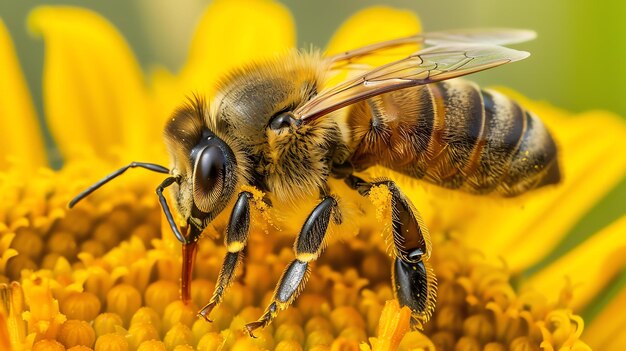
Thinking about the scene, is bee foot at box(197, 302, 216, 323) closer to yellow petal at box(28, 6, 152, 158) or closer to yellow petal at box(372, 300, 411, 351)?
yellow petal at box(372, 300, 411, 351)

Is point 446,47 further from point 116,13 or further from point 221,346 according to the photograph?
point 116,13

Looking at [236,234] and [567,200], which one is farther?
[567,200]

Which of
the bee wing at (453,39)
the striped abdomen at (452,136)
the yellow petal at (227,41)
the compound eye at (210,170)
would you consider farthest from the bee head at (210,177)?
the yellow petal at (227,41)

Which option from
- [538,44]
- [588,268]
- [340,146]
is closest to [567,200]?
[588,268]

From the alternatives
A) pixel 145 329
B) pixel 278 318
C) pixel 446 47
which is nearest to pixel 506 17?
pixel 446 47

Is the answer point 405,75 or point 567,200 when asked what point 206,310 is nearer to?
point 405,75

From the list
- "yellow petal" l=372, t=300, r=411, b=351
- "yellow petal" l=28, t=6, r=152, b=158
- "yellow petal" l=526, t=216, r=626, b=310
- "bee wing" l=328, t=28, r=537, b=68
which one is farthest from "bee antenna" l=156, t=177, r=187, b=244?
"yellow petal" l=526, t=216, r=626, b=310
